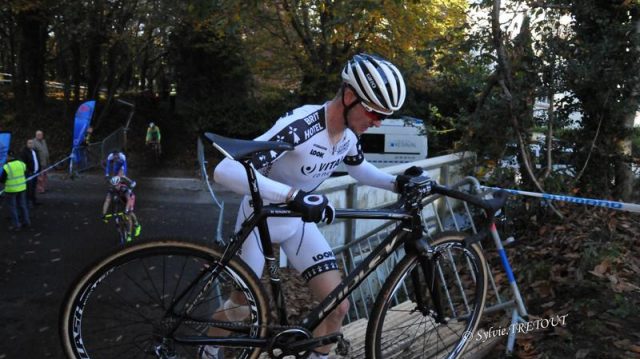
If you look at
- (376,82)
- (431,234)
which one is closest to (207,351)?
(376,82)

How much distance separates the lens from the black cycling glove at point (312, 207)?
7.68 feet

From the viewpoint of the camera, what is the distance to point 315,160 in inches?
110

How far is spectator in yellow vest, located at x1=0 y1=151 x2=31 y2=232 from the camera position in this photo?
1129cm

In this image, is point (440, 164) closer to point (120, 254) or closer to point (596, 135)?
point (596, 135)

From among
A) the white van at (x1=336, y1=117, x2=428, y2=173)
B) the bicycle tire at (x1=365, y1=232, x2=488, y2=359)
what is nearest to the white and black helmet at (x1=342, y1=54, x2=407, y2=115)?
the bicycle tire at (x1=365, y1=232, x2=488, y2=359)

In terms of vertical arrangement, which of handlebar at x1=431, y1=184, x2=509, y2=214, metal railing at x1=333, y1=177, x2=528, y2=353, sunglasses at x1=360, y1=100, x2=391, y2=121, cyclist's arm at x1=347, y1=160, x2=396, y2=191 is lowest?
metal railing at x1=333, y1=177, x2=528, y2=353

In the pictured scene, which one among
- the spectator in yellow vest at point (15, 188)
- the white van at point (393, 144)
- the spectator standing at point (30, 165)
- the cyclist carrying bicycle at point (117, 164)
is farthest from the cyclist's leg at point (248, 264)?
the white van at point (393, 144)

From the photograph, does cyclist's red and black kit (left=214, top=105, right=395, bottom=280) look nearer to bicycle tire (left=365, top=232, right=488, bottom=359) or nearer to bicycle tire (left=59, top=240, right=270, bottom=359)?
bicycle tire (left=59, top=240, right=270, bottom=359)

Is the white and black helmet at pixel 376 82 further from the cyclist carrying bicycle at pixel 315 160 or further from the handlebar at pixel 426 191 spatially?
the handlebar at pixel 426 191

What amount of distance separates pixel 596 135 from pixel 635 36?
108 centimetres

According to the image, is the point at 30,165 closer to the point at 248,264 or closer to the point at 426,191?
the point at 248,264

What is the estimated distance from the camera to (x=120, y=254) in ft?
7.46

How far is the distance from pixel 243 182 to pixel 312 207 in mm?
373

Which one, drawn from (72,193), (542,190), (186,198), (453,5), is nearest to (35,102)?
(72,193)
